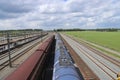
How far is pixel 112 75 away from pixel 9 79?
673 inches

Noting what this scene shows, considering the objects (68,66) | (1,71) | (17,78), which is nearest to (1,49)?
(1,71)

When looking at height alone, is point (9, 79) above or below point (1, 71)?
above

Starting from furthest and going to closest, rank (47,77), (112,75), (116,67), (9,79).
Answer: (116,67)
(112,75)
(47,77)
(9,79)

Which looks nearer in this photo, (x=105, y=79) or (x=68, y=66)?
(x=68, y=66)

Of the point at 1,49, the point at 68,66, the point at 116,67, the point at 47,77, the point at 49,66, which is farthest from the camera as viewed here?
the point at 1,49

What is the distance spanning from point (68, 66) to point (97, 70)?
15.4 meters

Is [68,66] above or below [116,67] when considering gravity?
above

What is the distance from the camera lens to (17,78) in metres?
9.52

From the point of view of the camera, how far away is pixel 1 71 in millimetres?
28219

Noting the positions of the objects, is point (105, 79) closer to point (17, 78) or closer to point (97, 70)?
point (97, 70)

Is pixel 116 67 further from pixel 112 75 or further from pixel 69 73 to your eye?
pixel 69 73

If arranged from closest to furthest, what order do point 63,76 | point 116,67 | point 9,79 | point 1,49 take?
point 9,79, point 63,76, point 116,67, point 1,49

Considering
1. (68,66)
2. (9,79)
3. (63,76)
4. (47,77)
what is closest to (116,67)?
(47,77)

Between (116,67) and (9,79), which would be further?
(116,67)
